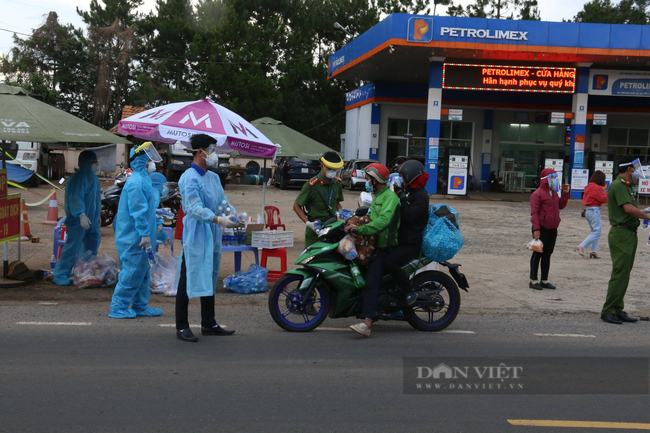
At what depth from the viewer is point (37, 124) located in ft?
26.5

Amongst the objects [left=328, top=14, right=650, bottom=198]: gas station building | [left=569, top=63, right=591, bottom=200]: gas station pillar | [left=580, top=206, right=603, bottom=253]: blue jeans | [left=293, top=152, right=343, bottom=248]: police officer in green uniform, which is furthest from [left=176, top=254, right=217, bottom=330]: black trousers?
[left=569, top=63, right=591, bottom=200]: gas station pillar

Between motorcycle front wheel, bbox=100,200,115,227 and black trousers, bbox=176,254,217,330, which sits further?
motorcycle front wheel, bbox=100,200,115,227

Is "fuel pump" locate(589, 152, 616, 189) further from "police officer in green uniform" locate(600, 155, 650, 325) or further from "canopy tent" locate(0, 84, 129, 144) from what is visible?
"canopy tent" locate(0, 84, 129, 144)

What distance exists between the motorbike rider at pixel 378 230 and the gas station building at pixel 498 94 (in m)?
18.6

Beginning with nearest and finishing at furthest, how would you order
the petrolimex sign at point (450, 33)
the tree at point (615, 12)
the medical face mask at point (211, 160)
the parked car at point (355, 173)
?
the medical face mask at point (211, 160), the petrolimex sign at point (450, 33), the parked car at point (355, 173), the tree at point (615, 12)

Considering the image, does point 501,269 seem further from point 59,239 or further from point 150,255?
point 59,239

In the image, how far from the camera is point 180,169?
88.1ft

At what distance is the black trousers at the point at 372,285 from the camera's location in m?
6.40

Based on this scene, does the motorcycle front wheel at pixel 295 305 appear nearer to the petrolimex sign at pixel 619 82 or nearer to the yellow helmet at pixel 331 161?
the yellow helmet at pixel 331 161

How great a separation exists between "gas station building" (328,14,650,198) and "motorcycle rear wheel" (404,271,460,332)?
18636 mm

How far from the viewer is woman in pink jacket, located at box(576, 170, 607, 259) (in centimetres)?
1210

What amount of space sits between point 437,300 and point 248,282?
300 cm

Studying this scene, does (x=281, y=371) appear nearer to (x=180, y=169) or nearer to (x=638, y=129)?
(x=180, y=169)

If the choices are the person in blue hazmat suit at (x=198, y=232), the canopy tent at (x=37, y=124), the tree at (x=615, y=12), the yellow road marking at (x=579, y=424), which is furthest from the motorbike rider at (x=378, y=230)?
the tree at (x=615, y=12)
